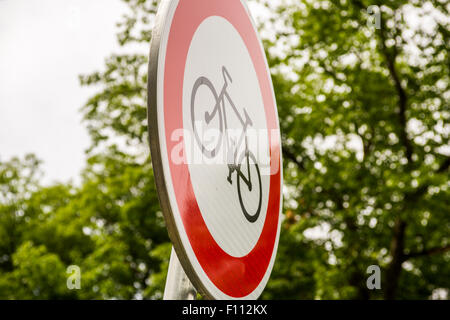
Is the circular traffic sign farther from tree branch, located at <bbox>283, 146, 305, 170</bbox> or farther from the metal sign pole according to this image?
tree branch, located at <bbox>283, 146, 305, 170</bbox>

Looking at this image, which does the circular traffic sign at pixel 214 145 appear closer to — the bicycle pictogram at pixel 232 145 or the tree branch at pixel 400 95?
the bicycle pictogram at pixel 232 145

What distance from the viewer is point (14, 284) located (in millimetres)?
12648

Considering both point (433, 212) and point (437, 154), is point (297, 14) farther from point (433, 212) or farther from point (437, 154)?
point (433, 212)

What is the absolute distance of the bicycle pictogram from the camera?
0.99m

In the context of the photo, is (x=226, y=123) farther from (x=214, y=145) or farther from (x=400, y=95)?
(x=400, y=95)

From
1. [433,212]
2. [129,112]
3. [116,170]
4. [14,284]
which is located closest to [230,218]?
[433,212]

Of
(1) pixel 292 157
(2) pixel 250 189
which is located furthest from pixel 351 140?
(2) pixel 250 189

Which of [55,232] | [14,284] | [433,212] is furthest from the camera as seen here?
[55,232]

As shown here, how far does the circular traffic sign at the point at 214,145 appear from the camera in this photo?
842 mm

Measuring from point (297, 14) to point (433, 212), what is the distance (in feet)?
11.3


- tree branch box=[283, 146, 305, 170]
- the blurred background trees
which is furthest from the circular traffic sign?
tree branch box=[283, 146, 305, 170]

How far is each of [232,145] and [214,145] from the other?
0.11m

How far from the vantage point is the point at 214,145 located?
1.00 meters

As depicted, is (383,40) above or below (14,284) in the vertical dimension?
above
